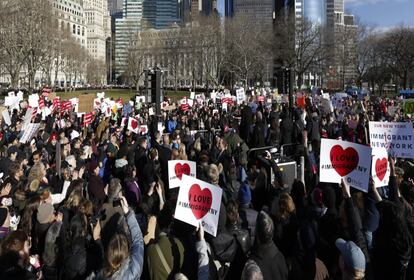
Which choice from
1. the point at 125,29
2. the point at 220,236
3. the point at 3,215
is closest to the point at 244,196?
the point at 220,236

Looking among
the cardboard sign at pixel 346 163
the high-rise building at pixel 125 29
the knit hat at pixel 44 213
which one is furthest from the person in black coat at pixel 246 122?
the high-rise building at pixel 125 29

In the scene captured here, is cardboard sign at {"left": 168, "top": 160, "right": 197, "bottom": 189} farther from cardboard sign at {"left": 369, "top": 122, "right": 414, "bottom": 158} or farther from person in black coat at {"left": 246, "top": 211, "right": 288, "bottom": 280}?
cardboard sign at {"left": 369, "top": 122, "right": 414, "bottom": 158}

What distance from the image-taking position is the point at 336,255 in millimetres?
5148

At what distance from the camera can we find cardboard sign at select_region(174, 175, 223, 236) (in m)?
4.73

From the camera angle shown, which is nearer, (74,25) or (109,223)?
(109,223)

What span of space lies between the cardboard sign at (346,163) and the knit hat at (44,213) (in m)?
3.47

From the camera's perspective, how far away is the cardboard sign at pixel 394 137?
760 centimetres

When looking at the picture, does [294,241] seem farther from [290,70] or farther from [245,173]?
[290,70]

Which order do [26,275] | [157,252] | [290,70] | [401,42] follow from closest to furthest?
[26,275] < [157,252] < [290,70] < [401,42]

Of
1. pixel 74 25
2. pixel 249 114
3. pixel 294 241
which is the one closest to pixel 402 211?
pixel 294 241

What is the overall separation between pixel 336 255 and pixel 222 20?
66.1m

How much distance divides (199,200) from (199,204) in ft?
0.16

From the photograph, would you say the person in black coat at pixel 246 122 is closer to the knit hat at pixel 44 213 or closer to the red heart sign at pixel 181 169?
the red heart sign at pixel 181 169

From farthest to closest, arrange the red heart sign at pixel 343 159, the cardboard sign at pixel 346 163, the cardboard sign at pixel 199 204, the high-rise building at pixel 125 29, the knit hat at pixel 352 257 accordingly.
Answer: the high-rise building at pixel 125 29 < the red heart sign at pixel 343 159 < the cardboard sign at pixel 346 163 < the cardboard sign at pixel 199 204 < the knit hat at pixel 352 257
